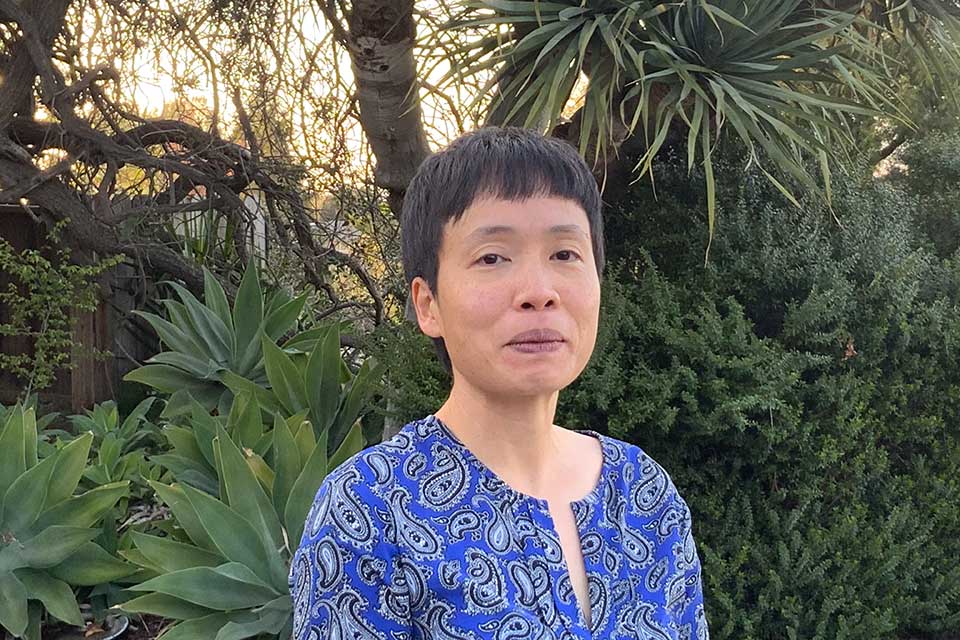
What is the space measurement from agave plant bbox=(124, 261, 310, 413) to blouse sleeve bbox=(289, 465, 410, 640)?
308 centimetres

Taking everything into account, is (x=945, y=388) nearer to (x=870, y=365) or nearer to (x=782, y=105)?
(x=870, y=365)

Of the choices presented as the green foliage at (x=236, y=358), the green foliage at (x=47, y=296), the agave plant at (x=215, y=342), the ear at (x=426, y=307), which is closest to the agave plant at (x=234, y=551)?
the green foliage at (x=236, y=358)

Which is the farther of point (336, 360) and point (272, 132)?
point (272, 132)

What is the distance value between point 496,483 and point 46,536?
239 centimetres

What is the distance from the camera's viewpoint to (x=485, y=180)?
1.25 m

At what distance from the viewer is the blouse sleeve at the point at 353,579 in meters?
1.12

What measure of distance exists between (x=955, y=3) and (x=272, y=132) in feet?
11.6

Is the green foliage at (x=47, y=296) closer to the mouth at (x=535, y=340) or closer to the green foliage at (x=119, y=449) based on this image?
the green foliage at (x=119, y=449)

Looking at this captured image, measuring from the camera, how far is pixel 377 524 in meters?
1.15

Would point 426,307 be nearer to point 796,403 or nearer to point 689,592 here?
point 689,592

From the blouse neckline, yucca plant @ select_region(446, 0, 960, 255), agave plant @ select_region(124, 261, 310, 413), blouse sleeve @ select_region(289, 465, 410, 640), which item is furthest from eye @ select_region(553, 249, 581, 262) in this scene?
agave plant @ select_region(124, 261, 310, 413)

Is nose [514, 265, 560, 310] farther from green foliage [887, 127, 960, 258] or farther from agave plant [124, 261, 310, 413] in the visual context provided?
green foliage [887, 127, 960, 258]

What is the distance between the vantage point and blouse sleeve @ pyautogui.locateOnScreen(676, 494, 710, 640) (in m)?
1.39

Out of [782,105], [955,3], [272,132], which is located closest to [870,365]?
[782,105]
